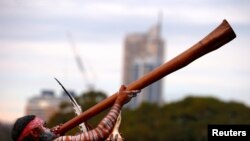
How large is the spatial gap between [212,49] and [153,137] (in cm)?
5827

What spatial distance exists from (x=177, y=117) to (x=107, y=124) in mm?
63382

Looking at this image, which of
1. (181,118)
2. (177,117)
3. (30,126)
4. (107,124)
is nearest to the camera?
(107,124)

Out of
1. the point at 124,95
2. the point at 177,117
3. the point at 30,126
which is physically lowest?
the point at 177,117

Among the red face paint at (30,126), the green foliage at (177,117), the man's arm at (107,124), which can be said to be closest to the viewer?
the man's arm at (107,124)

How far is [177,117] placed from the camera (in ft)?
226

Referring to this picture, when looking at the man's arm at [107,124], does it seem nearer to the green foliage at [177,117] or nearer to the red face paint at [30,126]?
the red face paint at [30,126]

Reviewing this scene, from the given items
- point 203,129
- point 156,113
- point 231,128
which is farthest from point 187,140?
point 231,128

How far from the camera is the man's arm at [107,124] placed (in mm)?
5887

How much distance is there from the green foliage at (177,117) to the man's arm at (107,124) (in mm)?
52661

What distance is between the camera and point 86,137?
594 cm

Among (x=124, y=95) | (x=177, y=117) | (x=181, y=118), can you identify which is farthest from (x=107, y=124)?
(x=181, y=118)

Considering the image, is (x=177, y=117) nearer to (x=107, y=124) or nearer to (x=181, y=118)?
(x=181, y=118)

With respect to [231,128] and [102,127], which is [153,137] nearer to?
[231,128]

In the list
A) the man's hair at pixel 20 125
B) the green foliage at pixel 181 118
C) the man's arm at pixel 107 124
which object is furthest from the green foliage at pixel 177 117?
the man's arm at pixel 107 124
